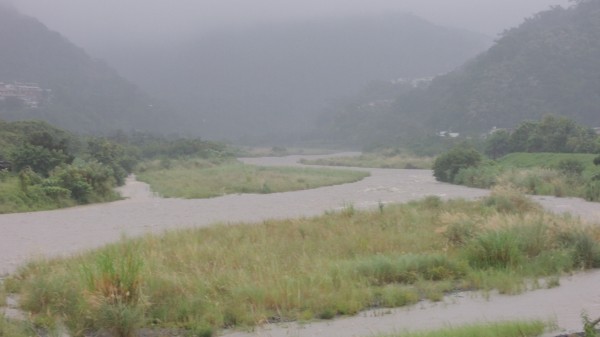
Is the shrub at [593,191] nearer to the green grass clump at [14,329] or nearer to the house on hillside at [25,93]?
the green grass clump at [14,329]

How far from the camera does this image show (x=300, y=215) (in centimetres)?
2564

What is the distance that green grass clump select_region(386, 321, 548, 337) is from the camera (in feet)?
24.2

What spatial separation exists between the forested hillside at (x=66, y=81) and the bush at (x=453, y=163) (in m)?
82.0

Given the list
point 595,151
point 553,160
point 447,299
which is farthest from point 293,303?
point 595,151

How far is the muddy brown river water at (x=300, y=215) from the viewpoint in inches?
371

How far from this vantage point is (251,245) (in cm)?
1589

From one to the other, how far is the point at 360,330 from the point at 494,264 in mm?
5200

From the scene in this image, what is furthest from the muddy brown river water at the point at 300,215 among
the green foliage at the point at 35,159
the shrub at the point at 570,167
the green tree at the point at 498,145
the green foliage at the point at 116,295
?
the green tree at the point at 498,145

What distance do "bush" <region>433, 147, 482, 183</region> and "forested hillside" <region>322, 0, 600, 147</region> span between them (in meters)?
42.2

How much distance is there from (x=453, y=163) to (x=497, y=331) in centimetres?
4071

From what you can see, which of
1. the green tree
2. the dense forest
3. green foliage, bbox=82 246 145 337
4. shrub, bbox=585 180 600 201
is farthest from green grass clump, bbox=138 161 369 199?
green foliage, bbox=82 246 145 337

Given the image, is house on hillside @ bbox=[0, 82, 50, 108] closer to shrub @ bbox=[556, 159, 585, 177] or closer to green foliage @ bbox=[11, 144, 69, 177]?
green foliage @ bbox=[11, 144, 69, 177]

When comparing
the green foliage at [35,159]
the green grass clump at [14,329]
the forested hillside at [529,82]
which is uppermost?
the forested hillside at [529,82]

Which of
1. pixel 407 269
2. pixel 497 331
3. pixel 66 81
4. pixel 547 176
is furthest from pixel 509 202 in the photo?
pixel 66 81
